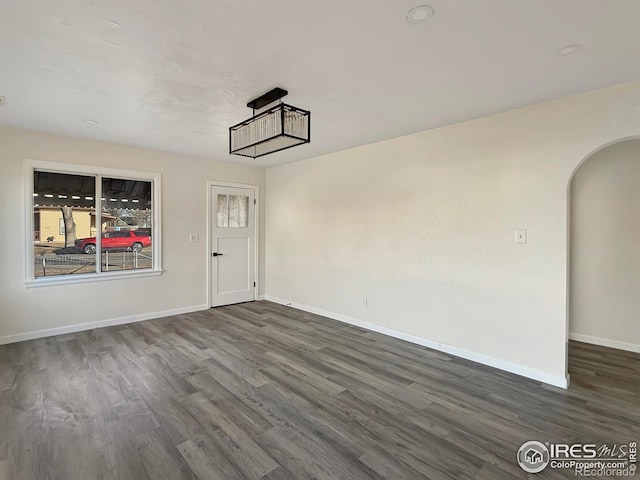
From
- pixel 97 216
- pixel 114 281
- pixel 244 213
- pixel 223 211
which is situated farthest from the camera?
pixel 244 213

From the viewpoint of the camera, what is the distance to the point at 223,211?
215 inches

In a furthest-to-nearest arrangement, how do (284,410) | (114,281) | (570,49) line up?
(114,281) → (284,410) → (570,49)

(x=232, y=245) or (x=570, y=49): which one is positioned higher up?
(x=570, y=49)

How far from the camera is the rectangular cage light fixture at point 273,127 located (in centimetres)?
261

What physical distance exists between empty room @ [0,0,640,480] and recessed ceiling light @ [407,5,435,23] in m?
0.01

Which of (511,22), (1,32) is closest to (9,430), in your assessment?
(1,32)

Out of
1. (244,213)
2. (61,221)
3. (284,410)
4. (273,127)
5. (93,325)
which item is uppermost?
(273,127)

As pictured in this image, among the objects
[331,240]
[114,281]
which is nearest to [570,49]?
[331,240]

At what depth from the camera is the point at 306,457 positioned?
1.90m

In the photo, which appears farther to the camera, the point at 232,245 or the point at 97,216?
the point at 232,245

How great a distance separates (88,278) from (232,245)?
2.12 meters

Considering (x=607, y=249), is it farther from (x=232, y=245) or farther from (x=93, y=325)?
(x=93, y=325)

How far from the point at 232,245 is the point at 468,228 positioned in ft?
12.7

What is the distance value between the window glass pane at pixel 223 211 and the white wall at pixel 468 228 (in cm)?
161
